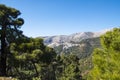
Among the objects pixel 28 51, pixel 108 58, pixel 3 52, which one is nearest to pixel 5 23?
pixel 3 52

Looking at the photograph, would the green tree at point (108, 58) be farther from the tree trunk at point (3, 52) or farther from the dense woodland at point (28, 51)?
the tree trunk at point (3, 52)

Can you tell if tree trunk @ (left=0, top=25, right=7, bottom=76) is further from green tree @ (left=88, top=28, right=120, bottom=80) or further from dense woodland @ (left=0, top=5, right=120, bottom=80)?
green tree @ (left=88, top=28, right=120, bottom=80)

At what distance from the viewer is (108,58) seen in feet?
75.6

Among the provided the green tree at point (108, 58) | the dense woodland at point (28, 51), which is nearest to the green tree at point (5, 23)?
the dense woodland at point (28, 51)

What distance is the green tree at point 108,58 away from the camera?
21.7m

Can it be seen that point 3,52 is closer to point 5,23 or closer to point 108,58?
point 5,23

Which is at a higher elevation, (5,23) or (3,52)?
(5,23)

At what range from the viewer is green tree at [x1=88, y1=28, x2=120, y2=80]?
2166 centimetres

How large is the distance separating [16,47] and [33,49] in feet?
11.6

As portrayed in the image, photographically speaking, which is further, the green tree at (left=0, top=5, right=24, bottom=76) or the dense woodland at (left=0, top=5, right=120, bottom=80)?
the green tree at (left=0, top=5, right=24, bottom=76)

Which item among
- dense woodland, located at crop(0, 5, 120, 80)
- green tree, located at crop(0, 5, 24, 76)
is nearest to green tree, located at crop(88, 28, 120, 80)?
dense woodland, located at crop(0, 5, 120, 80)

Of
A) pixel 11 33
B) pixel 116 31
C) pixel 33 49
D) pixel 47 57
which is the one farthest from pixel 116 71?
pixel 47 57

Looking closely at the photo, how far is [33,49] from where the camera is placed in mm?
40312

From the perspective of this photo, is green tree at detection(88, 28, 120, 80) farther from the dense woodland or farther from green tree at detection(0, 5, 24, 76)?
green tree at detection(0, 5, 24, 76)
